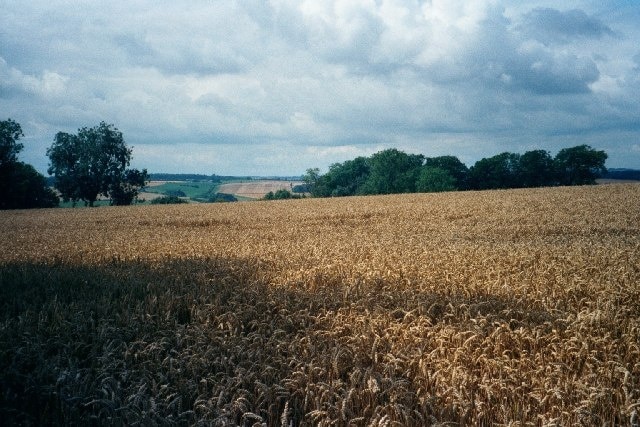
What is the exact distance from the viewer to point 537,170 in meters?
99.9

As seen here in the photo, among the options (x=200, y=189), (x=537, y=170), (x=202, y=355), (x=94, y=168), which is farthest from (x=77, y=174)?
(x=537, y=170)

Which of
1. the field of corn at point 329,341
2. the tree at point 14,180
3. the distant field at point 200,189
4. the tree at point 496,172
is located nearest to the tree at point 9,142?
the tree at point 14,180

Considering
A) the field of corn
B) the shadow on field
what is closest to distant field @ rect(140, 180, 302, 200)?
the field of corn

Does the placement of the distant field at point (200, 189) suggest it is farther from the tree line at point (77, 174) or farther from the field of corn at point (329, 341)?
the field of corn at point (329, 341)

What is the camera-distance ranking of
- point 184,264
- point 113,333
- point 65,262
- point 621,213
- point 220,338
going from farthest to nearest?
point 621,213, point 65,262, point 184,264, point 113,333, point 220,338

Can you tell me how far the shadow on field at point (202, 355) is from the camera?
14.1 ft

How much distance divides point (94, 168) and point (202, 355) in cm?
7923

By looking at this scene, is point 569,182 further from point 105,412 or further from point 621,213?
point 105,412

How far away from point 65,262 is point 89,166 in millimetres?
70023

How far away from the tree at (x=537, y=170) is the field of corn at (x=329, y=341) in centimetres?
9589

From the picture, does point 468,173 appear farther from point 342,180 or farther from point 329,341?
point 329,341

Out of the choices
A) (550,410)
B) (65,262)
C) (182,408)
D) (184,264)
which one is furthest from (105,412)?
(65,262)

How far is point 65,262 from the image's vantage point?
12.5 m

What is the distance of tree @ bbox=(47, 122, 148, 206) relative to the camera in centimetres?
7450
